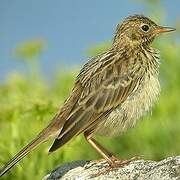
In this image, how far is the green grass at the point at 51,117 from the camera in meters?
9.43

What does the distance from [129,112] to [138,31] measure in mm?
1504

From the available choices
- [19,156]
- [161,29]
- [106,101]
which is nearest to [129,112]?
[106,101]

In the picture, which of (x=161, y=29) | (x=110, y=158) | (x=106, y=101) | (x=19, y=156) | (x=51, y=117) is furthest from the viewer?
(x=51, y=117)

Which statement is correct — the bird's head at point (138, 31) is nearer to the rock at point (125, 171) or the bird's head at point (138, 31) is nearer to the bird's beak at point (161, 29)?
the bird's beak at point (161, 29)

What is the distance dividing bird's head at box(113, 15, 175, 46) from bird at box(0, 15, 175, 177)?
0.38m

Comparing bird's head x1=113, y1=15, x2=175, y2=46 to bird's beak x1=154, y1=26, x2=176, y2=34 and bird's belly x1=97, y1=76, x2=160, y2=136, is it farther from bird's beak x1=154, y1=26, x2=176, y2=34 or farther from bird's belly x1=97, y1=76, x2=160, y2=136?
bird's belly x1=97, y1=76, x2=160, y2=136

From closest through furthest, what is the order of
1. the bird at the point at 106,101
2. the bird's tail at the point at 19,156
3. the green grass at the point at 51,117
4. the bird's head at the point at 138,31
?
the bird's tail at the point at 19,156 → the bird at the point at 106,101 → the green grass at the point at 51,117 → the bird's head at the point at 138,31

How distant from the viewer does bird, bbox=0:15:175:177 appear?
343 inches

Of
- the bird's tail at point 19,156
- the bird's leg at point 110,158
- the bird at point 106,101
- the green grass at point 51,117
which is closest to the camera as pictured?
the bird's leg at point 110,158

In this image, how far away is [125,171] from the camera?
802cm

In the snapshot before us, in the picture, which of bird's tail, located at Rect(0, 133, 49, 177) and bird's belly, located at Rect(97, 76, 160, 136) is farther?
bird's belly, located at Rect(97, 76, 160, 136)

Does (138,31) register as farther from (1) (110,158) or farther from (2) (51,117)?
(1) (110,158)

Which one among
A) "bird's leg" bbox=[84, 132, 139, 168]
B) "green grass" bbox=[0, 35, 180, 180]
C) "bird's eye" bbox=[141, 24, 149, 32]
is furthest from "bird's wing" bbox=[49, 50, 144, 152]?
"bird's eye" bbox=[141, 24, 149, 32]

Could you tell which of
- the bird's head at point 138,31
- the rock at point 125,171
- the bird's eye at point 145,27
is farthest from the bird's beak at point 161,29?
the rock at point 125,171
